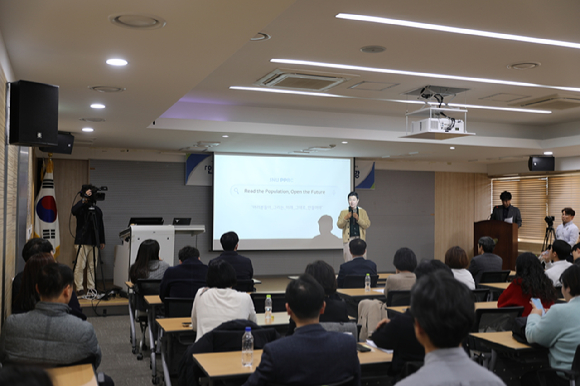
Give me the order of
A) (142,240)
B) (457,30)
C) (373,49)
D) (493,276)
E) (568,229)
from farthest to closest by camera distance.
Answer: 1. (568,229)
2. (142,240)
3. (493,276)
4. (373,49)
5. (457,30)

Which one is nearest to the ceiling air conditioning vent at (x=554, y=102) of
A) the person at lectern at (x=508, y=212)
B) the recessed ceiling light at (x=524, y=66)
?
the recessed ceiling light at (x=524, y=66)

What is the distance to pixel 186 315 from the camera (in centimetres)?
489

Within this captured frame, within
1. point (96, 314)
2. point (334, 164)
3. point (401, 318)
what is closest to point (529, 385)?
point (401, 318)

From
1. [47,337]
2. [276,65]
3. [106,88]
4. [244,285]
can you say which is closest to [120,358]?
[244,285]

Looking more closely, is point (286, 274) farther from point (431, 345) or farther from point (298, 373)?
point (431, 345)

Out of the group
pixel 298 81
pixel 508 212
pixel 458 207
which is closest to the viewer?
pixel 298 81

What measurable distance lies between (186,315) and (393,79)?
3742 millimetres

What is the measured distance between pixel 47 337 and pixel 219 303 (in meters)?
1.25

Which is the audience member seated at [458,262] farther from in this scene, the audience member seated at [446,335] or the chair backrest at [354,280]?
the audience member seated at [446,335]

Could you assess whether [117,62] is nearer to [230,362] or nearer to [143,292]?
[230,362]

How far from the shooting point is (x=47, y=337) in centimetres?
269

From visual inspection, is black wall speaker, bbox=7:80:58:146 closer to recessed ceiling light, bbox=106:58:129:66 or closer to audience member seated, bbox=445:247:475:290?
recessed ceiling light, bbox=106:58:129:66

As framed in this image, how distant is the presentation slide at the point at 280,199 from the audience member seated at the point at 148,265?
192 inches

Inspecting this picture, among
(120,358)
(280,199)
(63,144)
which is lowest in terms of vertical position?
(120,358)
